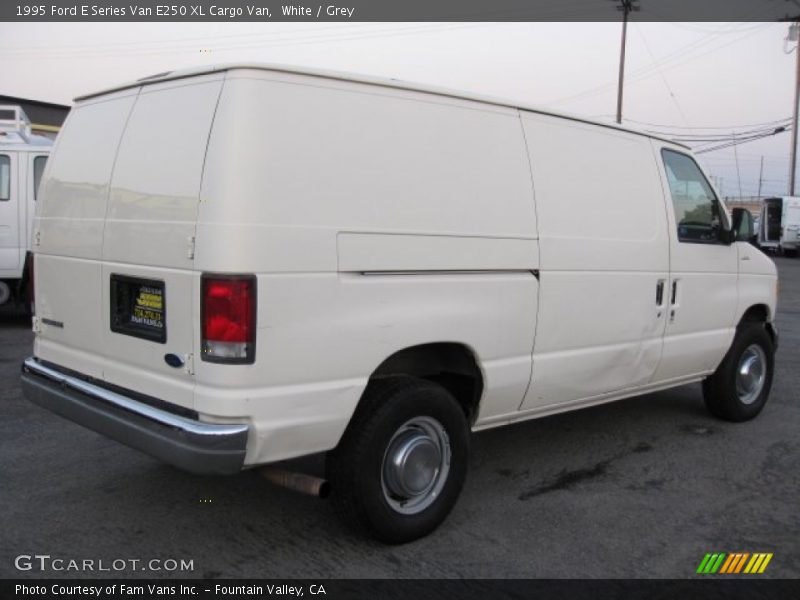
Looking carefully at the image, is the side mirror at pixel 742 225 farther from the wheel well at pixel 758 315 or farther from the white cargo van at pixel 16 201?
the white cargo van at pixel 16 201

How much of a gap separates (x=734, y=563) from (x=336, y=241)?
97.7 inches

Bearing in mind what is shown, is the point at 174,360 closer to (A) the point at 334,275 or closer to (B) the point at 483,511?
(A) the point at 334,275

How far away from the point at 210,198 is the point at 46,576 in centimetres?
181

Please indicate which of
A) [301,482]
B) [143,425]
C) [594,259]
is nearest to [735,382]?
[594,259]

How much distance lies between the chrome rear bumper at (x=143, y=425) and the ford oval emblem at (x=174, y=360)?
217mm

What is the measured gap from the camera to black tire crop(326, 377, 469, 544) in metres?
3.52

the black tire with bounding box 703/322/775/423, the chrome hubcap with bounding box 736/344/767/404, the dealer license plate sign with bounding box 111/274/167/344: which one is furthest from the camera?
the chrome hubcap with bounding box 736/344/767/404

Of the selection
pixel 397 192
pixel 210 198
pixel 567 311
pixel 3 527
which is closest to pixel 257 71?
pixel 210 198

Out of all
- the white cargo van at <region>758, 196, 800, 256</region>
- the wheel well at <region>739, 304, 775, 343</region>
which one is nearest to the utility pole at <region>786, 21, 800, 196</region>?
the white cargo van at <region>758, 196, 800, 256</region>

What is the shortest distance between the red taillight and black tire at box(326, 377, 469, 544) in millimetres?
699

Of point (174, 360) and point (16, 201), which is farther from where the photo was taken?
point (16, 201)

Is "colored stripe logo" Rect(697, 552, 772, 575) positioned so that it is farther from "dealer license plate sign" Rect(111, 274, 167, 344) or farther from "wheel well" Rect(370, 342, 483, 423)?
"dealer license plate sign" Rect(111, 274, 167, 344)

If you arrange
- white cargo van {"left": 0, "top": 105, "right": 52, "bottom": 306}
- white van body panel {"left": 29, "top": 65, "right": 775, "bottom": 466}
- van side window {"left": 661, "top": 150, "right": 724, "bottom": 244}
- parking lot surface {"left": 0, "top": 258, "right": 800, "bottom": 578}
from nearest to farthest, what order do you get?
white van body panel {"left": 29, "top": 65, "right": 775, "bottom": 466} < parking lot surface {"left": 0, "top": 258, "right": 800, "bottom": 578} < van side window {"left": 661, "top": 150, "right": 724, "bottom": 244} < white cargo van {"left": 0, "top": 105, "right": 52, "bottom": 306}

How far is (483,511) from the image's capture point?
168 inches
